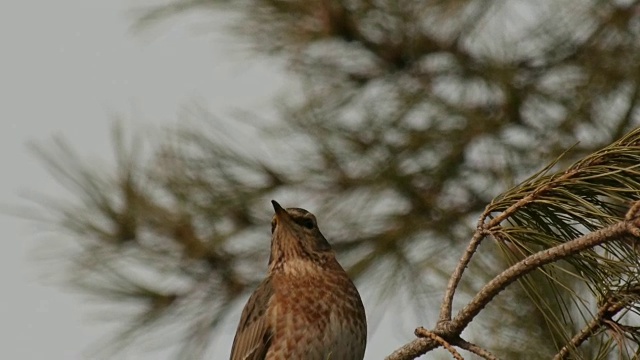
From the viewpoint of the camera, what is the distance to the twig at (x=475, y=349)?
93.6 inches

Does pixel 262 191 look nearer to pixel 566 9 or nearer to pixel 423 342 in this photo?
pixel 566 9

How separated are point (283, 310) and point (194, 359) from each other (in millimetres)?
1168

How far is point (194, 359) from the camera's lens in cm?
497

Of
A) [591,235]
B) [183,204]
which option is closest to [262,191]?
[183,204]

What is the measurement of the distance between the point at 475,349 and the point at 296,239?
1.93 m

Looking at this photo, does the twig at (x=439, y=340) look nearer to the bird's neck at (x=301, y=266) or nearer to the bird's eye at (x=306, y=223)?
the bird's neck at (x=301, y=266)

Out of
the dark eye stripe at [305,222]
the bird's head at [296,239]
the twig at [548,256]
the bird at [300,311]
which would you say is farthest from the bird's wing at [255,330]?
the twig at [548,256]

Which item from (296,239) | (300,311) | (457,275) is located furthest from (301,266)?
(457,275)

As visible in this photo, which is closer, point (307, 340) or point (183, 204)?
point (307, 340)

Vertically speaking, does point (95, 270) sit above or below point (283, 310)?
above

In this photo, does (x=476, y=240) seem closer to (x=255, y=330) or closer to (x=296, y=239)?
(x=255, y=330)

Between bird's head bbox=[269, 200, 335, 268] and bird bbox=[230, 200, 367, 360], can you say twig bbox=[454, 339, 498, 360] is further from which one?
bird's head bbox=[269, 200, 335, 268]

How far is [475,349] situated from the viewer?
2.43m

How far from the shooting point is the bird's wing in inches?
153
